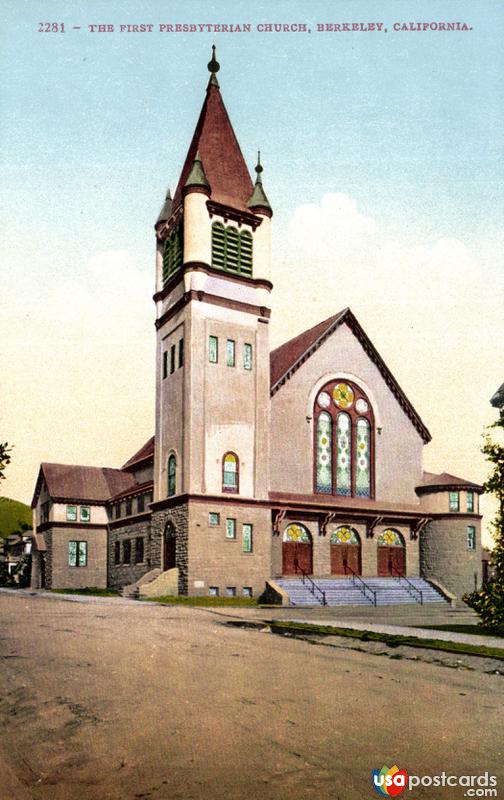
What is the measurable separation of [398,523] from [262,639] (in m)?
28.8

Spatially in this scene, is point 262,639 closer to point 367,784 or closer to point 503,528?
point 503,528

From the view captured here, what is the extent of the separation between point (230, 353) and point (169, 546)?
34.0 ft

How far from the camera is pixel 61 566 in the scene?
169ft

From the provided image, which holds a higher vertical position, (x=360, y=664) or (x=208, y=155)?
(x=208, y=155)

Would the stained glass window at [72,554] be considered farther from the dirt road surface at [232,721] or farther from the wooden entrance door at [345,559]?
the dirt road surface at [232,721]

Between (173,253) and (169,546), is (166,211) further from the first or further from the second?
(169,546)

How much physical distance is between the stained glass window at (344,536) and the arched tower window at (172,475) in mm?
9033

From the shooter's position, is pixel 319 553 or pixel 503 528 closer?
pixel 503 528

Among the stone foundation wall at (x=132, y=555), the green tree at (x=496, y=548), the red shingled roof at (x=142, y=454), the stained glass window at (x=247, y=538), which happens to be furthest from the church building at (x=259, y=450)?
the green tree at (x=496, y=548)

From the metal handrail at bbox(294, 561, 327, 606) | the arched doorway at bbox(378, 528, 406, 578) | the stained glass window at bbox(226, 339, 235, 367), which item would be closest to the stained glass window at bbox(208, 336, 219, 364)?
the stained glass window at bbox(226, 339, 235, 367)

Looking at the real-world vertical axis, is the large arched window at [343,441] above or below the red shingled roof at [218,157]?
below

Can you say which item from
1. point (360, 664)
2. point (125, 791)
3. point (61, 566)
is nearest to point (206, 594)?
point (61, 566)

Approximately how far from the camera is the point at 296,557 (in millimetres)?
41000

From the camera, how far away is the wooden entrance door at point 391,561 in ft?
144
